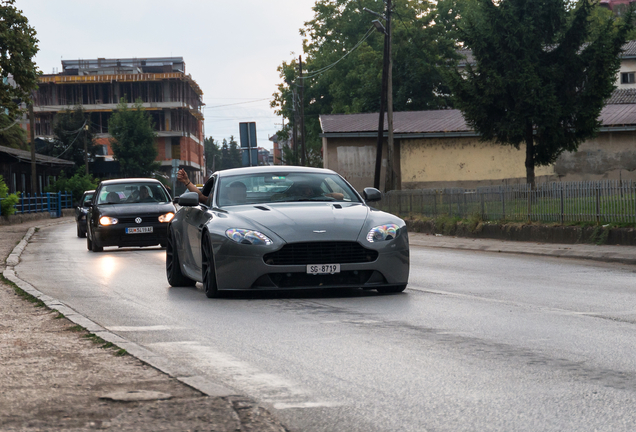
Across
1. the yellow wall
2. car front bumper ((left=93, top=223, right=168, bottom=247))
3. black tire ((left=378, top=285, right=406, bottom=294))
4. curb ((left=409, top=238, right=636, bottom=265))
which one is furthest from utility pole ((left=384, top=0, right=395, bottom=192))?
black tire ((left=378, top=285, right=406, bottom=294))

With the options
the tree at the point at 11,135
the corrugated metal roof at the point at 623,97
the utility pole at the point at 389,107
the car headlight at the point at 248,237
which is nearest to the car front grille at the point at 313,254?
the car headlight at the point at 248,237

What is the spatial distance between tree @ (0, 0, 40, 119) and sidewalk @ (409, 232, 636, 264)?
753 inches

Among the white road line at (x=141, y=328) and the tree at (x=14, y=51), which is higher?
the tree at (x=14, y=51)

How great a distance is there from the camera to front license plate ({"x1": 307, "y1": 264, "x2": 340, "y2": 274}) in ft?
32.5

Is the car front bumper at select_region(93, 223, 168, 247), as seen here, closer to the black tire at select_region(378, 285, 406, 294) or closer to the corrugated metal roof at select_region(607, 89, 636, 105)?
the black tire at select_region(378, 285, 406, 294)

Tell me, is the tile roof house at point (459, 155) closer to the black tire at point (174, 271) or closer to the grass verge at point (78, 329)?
the black tire at point (174, 271)

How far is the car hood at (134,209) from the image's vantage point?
2162cm

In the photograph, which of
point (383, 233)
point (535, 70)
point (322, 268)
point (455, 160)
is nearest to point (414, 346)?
point (322, 268)

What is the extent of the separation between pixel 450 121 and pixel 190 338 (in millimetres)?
44252

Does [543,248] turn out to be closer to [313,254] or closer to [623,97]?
[313,254]

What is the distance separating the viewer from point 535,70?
119ft

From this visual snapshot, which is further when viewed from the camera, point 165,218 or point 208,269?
point 165,218

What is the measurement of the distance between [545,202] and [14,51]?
23510 mm

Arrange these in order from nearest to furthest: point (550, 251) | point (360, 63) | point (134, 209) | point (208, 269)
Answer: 1. point (208, 269)
2. point (550, 251)
3. point (134, 209)
4. point (360, 63)
